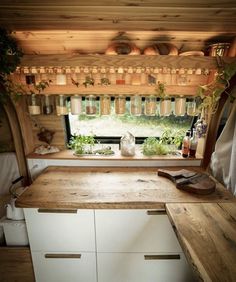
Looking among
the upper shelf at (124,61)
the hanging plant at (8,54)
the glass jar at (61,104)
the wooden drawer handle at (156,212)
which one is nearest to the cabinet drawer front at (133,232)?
the wooden drawer handle at (156,212)

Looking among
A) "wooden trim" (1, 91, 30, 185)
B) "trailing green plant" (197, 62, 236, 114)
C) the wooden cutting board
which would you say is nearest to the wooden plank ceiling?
"trailing green plant" (197, 62, 236, 114)

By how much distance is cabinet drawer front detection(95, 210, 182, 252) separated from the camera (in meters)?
1.28

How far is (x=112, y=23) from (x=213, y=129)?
1288 millimetres

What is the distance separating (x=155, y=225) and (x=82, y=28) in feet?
4.99

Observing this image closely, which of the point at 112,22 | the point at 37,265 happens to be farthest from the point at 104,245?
the point at 112,22

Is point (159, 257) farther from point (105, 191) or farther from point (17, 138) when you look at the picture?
point (17, 138)

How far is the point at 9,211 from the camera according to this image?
146 cm

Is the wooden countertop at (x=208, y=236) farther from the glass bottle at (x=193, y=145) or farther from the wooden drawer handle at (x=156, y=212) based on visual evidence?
the glass bottle at (x=193, y=145)

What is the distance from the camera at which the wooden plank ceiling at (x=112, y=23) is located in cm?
113

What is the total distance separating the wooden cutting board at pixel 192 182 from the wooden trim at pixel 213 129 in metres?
0.39

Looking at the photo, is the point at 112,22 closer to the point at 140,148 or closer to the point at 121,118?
the point at 121,118

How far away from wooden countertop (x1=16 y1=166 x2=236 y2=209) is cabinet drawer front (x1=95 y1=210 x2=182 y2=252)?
0.29ft

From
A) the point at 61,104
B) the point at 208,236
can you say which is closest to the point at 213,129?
the point at 208,236

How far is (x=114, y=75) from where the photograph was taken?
1.60 meters
